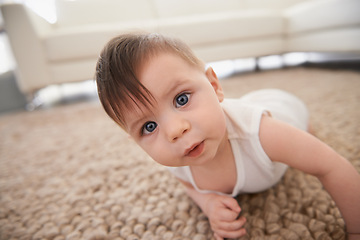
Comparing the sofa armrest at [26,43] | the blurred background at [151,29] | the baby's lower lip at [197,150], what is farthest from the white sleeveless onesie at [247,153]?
the sofa armrest at [26,43]

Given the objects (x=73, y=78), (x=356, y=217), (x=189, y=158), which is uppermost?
(x=189, y=158)

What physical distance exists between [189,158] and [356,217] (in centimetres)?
27

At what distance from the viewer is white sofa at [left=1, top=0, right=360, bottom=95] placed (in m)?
1.60

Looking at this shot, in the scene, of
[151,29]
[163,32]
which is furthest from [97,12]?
[163,32]

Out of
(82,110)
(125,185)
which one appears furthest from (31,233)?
(82,110)

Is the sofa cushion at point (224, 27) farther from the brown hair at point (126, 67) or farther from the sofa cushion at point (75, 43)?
the brown hair at point (126, 67)

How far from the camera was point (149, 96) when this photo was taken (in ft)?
1.09

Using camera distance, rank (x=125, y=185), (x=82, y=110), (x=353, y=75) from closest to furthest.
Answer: (x=125, y=185), (x=353, y=75), (x=82, y=110)

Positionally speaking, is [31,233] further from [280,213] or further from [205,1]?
[205,1]

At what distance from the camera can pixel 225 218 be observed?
16.7 inches

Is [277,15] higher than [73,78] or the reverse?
higher

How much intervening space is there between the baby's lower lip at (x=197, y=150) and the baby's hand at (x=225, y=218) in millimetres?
150

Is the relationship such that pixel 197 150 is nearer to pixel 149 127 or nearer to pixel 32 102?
pixel 149 127

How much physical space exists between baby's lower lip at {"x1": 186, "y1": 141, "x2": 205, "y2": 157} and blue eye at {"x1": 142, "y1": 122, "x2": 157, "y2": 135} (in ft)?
0.22
